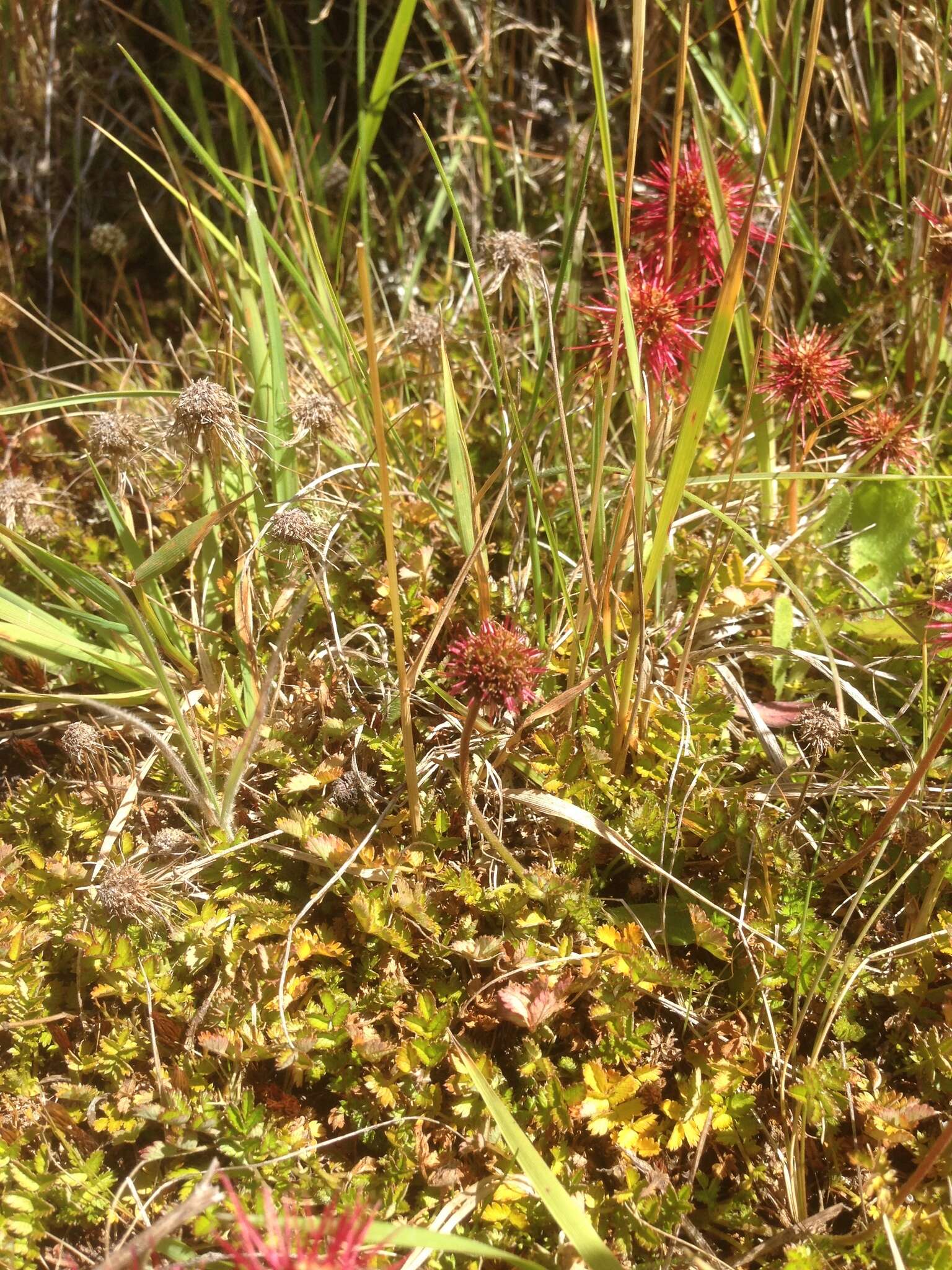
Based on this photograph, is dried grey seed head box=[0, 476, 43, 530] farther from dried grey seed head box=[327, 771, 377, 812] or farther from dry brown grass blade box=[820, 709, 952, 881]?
dry brown grass blade box=[820, 709, 952, 881]

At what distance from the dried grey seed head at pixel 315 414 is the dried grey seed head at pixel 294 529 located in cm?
26

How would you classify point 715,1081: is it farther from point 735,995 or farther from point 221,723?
point 221,723

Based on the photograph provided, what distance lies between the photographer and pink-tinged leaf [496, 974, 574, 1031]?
1.45m

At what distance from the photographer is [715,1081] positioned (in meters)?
1.44

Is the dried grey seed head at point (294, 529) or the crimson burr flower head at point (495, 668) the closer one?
the crimson burr flower head at point (495, 668)

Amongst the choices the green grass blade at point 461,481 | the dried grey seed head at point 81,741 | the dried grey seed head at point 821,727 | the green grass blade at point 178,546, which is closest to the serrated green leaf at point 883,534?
the dried grey seed head at point 821,727

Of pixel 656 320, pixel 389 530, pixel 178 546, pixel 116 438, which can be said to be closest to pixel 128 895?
pixel 178 546

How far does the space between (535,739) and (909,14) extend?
222 cm

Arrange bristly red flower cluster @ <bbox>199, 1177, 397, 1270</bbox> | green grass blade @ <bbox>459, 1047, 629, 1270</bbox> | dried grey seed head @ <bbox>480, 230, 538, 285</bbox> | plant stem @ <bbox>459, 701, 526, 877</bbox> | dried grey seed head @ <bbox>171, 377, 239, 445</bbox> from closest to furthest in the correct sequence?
bristly red flower cluster @ <bbox>199, 1177, 397, 1270</bbox> < green grass blade @ <bbox>459, 1047, 629, 1270</bbox> < plant stem @ <bbox>459, 701, 526, 877</bbox> < dried grey seed head @ <bbox>171, 377, 239, 445</bbox> < dried grey seed head @ <bbox>480, 230, 538, 285</bbox>

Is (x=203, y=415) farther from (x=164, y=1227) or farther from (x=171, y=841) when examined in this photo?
(x=164, y=1227)

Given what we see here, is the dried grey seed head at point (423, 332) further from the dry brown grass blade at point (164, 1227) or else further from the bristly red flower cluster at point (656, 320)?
the dry brown grass blade at point (164, 1227)

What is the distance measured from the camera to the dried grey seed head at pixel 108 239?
101 inches

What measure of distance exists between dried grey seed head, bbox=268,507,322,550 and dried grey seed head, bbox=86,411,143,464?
1.21ft

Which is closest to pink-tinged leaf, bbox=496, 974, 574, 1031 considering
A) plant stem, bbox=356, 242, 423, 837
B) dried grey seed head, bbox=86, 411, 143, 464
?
plant stem, bbox=356, 242, 423, 837
